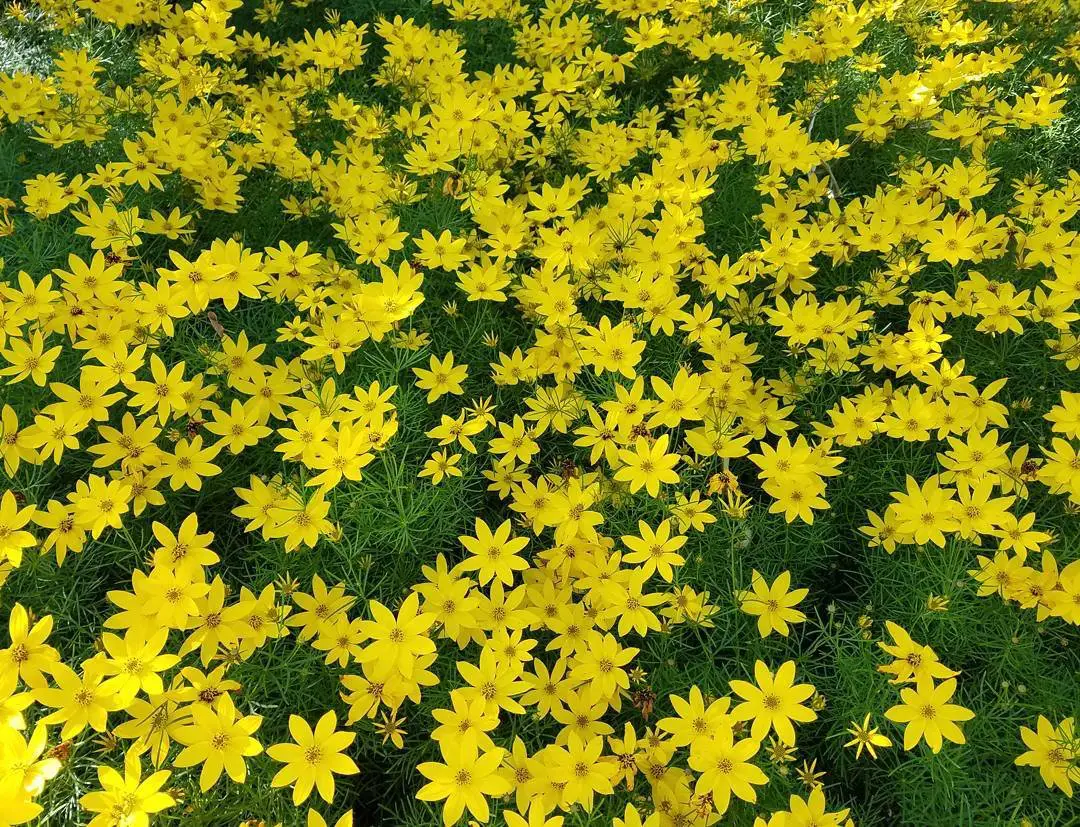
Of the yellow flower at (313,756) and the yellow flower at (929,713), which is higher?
the yellow flower at (313,756)

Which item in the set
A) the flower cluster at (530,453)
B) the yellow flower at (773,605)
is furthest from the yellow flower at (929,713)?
the yellow flower at (773,605)

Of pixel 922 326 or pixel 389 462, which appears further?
pixel 922 326

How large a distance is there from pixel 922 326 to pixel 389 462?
1426mm

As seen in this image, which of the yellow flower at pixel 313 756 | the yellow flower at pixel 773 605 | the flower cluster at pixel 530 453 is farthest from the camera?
the yellow flower at pixel 773 605

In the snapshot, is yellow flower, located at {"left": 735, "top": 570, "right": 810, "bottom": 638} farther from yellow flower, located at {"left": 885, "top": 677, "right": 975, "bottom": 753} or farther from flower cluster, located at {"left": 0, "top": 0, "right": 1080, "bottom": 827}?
yellow flower, located at {"left": 885, "top": 677, "right": 975, "bottom": 753}

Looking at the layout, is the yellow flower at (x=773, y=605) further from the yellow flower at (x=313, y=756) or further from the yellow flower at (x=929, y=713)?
the yellow flower at (x=313, y=756)

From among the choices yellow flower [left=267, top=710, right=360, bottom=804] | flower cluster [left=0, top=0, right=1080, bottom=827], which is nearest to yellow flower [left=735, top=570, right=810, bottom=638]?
flower cluster [left=0, top=0, right=1080, bottom=827]

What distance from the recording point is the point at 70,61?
8.96ft

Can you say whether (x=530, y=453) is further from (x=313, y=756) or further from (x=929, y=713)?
(x=929, y=713)

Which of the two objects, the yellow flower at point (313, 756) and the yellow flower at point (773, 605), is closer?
the yellow flower at point (313, 756)

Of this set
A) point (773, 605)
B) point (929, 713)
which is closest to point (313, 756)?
point (773, 605)

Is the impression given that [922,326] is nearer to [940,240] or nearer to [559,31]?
[940,240]

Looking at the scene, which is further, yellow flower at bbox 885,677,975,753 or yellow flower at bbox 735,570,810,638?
yellow flower at bbox 735,570,810,638

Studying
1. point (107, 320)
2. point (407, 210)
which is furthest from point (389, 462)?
point (407, 210)
